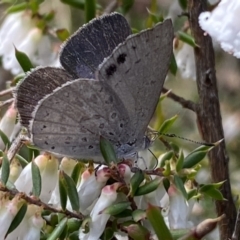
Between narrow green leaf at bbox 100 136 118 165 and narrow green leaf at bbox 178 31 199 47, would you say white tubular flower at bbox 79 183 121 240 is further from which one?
narrow green leaf at bbox 178 31 199 47

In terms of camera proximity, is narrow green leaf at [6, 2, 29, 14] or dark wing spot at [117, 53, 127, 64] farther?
narrow green leaf at [6, 2, 29, 14]

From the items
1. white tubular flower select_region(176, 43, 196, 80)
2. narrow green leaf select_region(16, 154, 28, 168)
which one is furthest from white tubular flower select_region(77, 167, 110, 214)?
white tubular flower select_region(176, 43, 196, 80)

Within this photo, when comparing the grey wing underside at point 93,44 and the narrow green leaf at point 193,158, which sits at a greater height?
the grey wing underside at point 93,44

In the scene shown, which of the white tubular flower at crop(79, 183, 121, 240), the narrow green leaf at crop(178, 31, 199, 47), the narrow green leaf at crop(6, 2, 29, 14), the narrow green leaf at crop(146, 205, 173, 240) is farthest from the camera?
the narrow green leaf at crop(6, 2, 29, 14)

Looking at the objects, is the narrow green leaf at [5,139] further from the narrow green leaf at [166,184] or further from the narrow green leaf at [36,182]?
the narrow green leaf at [166,184]

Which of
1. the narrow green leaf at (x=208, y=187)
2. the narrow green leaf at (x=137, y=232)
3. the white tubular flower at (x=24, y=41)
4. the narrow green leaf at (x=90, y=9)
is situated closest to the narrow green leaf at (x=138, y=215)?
the narrow green leaf at (x=137, y=232)

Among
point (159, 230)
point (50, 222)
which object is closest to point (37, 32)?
point (50, 222)

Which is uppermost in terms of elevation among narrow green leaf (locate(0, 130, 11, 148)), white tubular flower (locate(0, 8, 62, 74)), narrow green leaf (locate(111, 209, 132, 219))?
white tubular flower (locate(0, 8, 62, 74))
